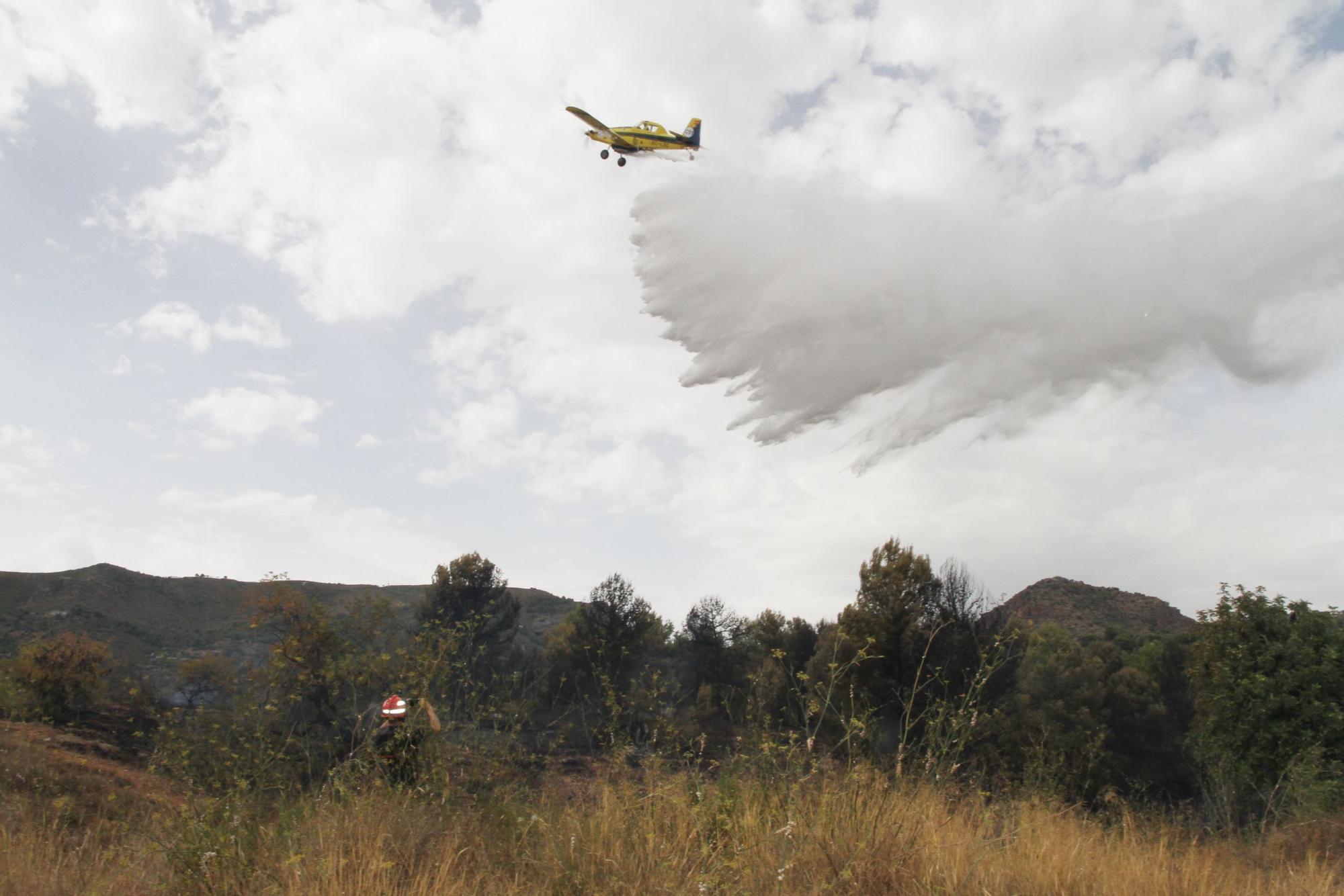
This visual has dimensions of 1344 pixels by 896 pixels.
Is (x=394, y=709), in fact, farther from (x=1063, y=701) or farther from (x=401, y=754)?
(x=1063, y=701)

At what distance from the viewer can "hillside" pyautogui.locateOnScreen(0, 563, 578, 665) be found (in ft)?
221

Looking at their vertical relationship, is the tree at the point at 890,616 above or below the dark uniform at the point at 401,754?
above

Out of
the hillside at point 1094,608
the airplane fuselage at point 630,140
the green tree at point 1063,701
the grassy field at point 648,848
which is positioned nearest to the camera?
the grassy field at point 648,848

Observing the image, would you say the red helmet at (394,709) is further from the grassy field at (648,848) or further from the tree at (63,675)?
the tree at (63,675)

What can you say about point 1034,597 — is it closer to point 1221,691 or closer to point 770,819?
point 1221,691

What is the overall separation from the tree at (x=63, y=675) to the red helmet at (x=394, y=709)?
24.4m

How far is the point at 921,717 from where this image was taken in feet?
18.2

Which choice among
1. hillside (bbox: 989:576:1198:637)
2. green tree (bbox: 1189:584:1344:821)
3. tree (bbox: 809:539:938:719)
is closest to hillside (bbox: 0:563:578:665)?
tree (bbox: 809:539:938:719)

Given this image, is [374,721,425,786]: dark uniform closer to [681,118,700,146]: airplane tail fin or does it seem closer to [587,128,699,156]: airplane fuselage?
[587,128,699,156]: airplane fuselage

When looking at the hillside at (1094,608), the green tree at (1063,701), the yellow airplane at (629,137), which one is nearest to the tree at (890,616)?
the green tree at (1063,701)

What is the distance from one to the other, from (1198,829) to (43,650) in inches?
1231

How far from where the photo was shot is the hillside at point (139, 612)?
67250 millimetres

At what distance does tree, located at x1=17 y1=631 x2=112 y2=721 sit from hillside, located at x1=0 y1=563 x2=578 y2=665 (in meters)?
34.8

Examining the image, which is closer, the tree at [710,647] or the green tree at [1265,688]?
the green tree at [1265,688]
